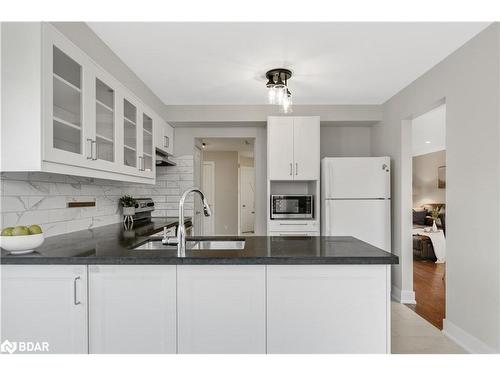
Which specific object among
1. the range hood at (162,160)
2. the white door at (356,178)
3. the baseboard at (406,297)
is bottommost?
the baseboard at (406,297)

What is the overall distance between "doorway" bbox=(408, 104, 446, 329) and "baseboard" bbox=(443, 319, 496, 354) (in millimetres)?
261

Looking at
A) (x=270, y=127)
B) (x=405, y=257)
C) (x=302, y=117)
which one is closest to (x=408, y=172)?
(x=405, y=257)

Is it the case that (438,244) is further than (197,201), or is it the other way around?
(438,244)

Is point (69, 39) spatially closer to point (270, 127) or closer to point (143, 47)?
point (143, 47)

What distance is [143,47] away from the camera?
7.73ft

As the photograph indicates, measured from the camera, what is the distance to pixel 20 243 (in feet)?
4.92

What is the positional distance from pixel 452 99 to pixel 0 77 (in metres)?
3.10

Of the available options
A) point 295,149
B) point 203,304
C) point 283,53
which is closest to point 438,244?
point 295,149

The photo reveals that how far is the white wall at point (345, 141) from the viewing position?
429 centimetres

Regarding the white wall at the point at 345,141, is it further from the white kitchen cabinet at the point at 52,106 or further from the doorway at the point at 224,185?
the doorway at the point at 224,185

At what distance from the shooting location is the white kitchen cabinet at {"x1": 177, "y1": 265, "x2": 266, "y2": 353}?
4.87ft

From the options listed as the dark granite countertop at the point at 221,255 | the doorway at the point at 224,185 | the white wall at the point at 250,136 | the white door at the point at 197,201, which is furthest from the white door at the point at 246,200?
the dark granite countertop at the point at 221,255

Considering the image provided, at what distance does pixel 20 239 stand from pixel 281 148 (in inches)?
110

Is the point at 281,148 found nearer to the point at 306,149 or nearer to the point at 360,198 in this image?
the point at 306,149
